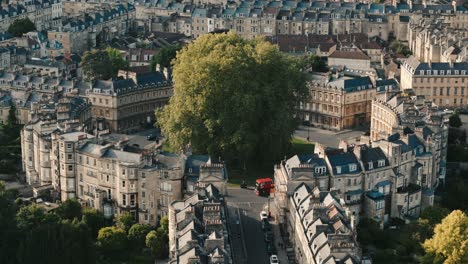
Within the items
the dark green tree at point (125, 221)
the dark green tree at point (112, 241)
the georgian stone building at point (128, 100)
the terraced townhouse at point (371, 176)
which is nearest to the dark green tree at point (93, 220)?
the dark green tree at point (125, 221)

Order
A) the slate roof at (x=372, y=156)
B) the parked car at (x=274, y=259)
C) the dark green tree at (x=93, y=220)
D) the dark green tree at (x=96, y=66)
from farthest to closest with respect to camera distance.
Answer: the dark green tree at (x=96, y=66) < the slate roof at (x=372, y=156) < the dark green tree at (x=93, y=220) < the parked car at (x=274, y=259)

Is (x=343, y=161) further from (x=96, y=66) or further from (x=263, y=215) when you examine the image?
(x=96, y=66)

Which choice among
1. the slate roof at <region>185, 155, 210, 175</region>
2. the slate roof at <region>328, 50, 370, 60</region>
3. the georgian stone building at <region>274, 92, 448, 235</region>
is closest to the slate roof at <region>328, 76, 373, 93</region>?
the slate roof at <region>328, 50, 370, 60</region>

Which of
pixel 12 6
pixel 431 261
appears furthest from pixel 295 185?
pixel 12 6

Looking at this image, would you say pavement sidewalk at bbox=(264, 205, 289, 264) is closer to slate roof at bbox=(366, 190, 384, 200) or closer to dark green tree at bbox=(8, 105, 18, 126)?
slate roof at bbox=(366, 190, 384, 200)

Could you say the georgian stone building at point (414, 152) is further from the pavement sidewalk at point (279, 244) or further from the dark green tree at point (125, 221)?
the dark green tree at point (125, 221)
